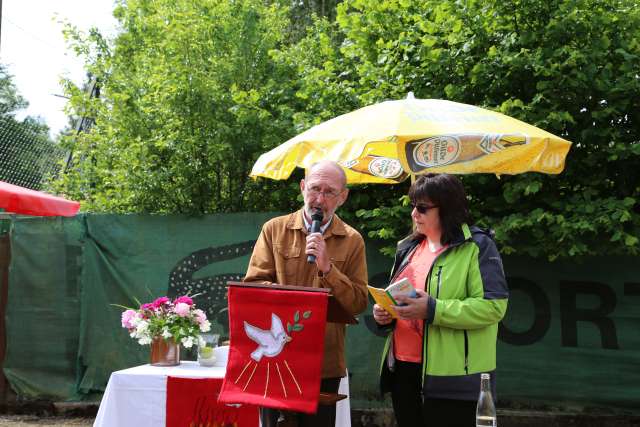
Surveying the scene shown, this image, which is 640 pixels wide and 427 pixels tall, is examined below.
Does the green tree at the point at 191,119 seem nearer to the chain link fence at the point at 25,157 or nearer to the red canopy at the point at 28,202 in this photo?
the red canopy at the point at 28,202

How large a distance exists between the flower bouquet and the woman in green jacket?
63.3 inches

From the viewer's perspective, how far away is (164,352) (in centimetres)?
447

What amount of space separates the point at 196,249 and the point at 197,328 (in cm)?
248

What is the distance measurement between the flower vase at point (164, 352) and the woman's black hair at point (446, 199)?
204 cm

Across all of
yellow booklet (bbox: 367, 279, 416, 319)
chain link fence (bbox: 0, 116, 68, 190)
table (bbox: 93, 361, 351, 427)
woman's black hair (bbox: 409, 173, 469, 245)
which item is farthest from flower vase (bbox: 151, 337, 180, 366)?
chain link fence (bbox: 0, 116, 68, 190)

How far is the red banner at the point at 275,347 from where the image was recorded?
2729mm

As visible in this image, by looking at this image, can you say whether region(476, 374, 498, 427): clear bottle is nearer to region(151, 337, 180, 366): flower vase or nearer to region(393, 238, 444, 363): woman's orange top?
region(393, 238, 444, 363): woman's orange top

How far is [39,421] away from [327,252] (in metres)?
5.10

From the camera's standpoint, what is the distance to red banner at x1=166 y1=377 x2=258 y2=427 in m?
4.08

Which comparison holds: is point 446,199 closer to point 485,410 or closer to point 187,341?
point 485,410

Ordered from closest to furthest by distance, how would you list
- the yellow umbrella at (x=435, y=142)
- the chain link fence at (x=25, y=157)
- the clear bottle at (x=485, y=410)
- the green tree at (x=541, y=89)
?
the clear bottle at (x=485, y=410), the yellow umbrella at (x=435, y=142), the green tree at (x=541, y=89), the chain link fence at (x=25, y=157)

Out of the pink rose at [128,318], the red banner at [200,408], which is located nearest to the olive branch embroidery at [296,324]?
the red banner at [200,408]

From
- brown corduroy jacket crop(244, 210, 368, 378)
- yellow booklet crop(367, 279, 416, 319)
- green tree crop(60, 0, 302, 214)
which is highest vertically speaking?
green tree crop(60, 0, 302, 214)

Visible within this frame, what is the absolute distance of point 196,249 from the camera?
6961 millimetres
